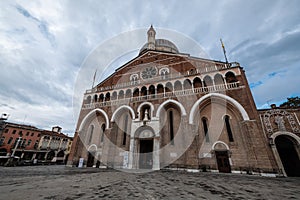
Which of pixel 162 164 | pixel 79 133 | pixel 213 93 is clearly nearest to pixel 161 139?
pixel 162 164

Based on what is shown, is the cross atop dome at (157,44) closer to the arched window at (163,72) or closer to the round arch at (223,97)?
the arched window at (163,72)

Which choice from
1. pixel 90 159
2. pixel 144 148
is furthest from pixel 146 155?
pixel 90 159

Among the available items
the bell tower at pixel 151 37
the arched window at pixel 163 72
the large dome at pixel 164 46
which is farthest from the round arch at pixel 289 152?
the bell tower at pixel 151 37

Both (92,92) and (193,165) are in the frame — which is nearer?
(193,165)

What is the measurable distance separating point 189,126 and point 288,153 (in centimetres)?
983

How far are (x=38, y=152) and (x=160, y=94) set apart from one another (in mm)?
39033

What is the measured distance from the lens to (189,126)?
1263 cm

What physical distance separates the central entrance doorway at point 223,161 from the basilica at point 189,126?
8cm

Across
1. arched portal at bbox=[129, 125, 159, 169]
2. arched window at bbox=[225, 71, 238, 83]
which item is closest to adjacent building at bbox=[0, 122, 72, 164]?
arched portal at bbox=[129, 125, 159, 169]

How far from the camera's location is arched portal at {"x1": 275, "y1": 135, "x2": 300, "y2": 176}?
11782mm

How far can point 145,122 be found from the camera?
1429 cm

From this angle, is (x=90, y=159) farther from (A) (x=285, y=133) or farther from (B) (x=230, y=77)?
(A) (x=285, y=133)

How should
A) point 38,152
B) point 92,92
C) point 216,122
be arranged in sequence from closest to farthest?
point 216,122 < point 92,92 < point 38,152

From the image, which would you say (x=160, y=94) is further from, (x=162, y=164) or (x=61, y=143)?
(x=61, y=143)
